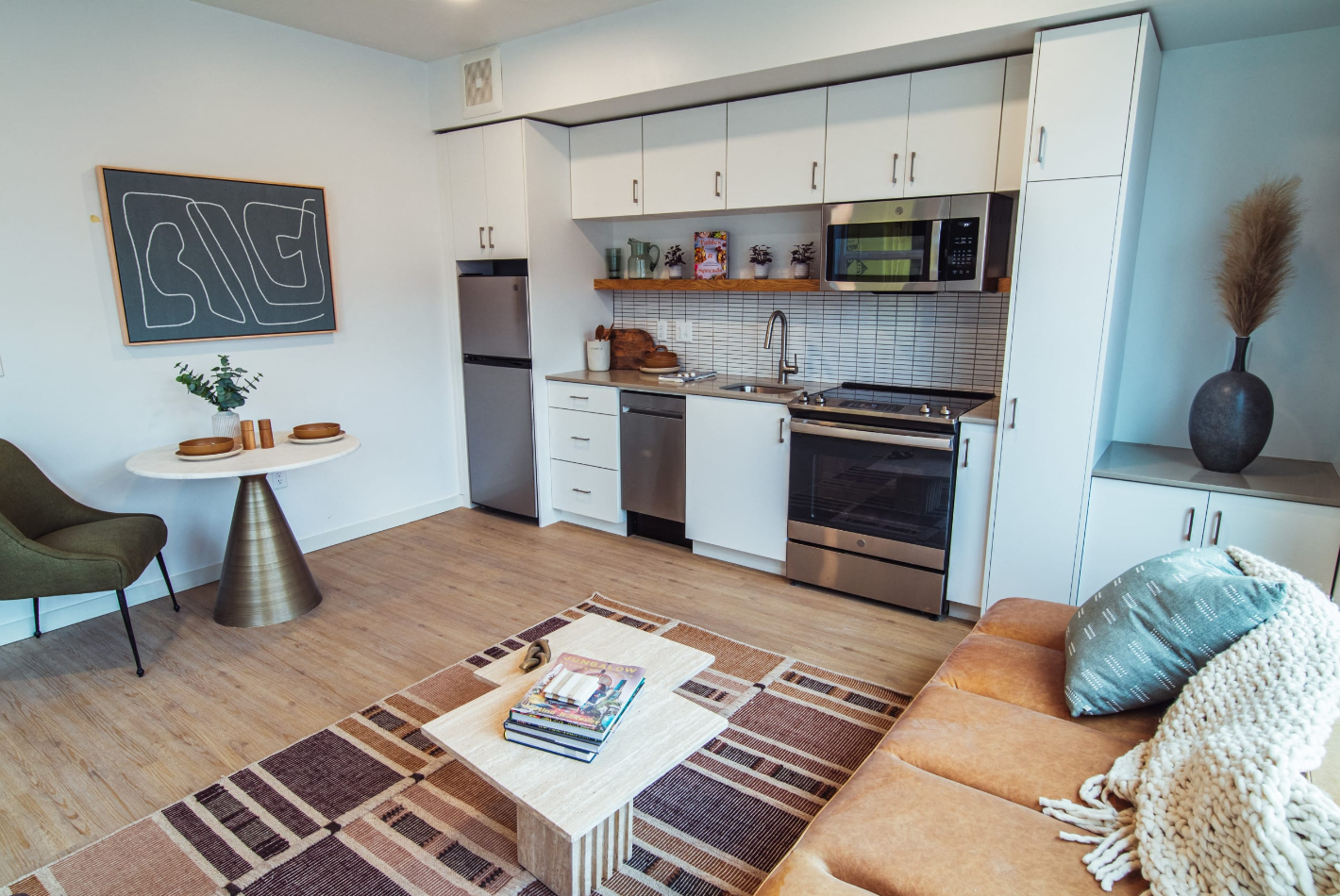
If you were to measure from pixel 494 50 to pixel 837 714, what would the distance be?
3570 millimetres

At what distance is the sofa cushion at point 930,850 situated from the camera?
4.09 ft

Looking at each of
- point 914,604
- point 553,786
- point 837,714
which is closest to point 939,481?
point 914,604

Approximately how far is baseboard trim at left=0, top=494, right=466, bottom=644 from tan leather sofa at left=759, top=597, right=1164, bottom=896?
3.05m

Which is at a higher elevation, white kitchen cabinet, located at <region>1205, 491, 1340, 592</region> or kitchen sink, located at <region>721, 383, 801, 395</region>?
kitchen sink, located at <region>721, 383, 801, 395</region>

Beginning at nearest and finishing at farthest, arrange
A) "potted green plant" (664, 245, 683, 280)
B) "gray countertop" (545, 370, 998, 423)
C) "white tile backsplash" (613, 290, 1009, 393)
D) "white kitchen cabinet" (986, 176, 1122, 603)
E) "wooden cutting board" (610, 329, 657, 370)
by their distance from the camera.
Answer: "white kitchen cabinet" (986, 176, 1122, 603) → "white tile backsplash" (613, 290, 1009, 393) → "gray countertop" (545, 370, 998, 423) → "potted green plant" (664, 245, 683, 280) → "wooden cutting board" (610, 329, 657, 370)

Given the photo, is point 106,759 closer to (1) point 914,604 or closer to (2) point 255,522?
(2) point 255,522

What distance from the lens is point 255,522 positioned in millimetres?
3076

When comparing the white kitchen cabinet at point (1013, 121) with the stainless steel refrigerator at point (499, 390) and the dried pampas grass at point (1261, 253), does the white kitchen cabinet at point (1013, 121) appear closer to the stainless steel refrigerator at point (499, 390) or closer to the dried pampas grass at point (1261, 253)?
the dried pampas grass at point (1261, 253)

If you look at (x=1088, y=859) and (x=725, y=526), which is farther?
(x=725, y=526)

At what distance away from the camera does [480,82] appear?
397cm

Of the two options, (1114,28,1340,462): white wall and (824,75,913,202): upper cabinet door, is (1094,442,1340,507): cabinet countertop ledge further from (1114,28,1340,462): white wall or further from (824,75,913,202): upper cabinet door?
(824,75,913,202): upper cabinet door

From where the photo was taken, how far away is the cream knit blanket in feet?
3.60

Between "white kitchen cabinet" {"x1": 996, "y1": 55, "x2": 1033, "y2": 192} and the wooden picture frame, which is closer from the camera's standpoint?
"white kitchen cabinet" {"x1": 996, "y1": 55, "x2": 1033, "y2": 192}

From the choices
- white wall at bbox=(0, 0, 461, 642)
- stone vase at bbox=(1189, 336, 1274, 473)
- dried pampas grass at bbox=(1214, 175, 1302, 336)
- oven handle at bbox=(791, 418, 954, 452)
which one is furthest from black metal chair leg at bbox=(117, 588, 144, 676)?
dried pampas grass at bbox=(1214, 175, 1302, 336)
